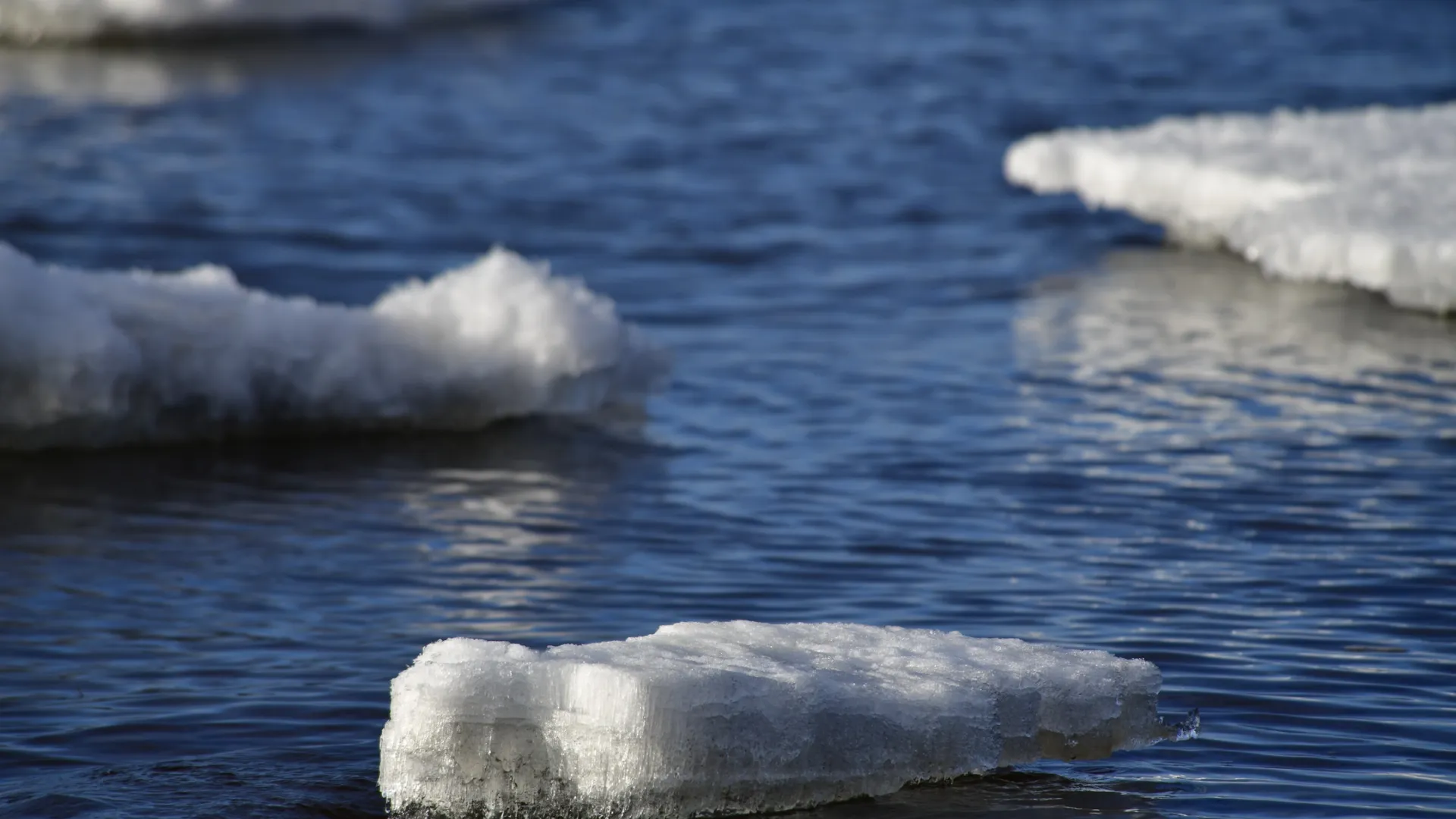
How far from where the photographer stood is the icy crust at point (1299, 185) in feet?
41.4

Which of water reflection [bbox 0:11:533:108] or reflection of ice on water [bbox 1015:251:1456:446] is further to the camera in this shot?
water reflection [bbox 0:11:533:108]

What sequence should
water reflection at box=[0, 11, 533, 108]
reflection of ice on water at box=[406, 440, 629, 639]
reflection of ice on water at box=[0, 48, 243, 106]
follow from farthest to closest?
water reflection at box=[0, 11, 533, 108] → reflection of ice on water at box=[0, 48, 243, 106] → reflection of ice on water at box=[406, 440, 629, 639]

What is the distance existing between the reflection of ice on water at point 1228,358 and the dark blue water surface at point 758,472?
4 cm

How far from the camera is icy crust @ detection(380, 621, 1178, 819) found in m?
5.27

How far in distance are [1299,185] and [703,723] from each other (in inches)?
368

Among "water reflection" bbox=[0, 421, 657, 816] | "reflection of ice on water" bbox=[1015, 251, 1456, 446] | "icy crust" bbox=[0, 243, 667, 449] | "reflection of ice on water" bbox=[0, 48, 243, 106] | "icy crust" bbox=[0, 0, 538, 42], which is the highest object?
"icy crust" bbox=[0, 0, 538, 42]

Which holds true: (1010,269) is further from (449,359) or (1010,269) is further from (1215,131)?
(449,359)

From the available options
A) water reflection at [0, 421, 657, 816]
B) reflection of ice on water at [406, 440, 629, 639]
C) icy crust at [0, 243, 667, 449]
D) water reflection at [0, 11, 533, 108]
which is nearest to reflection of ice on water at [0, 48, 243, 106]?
water reflection at [0, 11, 533, 108]

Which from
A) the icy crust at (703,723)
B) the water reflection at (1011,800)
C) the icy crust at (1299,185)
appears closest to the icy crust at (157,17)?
the icy crust at (1299,185)

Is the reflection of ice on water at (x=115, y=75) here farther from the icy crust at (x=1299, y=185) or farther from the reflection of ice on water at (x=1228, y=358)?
the reflection of ice on water at (x=1228, y=358)

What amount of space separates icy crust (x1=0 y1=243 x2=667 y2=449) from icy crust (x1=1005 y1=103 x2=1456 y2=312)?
4286 millimetres

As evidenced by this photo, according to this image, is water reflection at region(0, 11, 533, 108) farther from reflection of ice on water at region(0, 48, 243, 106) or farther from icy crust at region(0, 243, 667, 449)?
icy crust at region(0, 243, 667, 449)

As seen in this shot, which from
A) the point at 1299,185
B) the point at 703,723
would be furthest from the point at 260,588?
the point at 1299,185

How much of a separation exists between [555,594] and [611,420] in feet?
10.5
